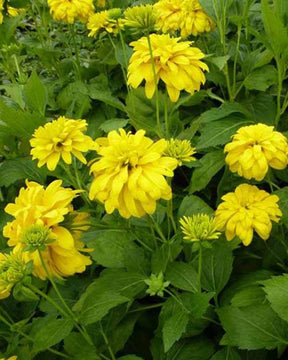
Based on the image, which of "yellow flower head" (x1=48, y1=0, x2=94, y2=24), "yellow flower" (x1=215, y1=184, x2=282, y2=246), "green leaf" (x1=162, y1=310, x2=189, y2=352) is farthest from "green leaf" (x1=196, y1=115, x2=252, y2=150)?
"yellow flower head" (x1=48, y1=0, x2=94, y2=24)

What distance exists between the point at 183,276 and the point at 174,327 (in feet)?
0.42

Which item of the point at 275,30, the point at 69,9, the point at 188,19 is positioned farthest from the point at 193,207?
the point at 69,9

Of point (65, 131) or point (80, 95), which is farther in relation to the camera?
point (80, 95)

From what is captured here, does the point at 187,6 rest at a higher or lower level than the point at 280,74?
higher

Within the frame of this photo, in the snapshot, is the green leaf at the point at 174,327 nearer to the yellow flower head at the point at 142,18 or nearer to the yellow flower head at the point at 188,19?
the yellow flower head at the point at 142,18

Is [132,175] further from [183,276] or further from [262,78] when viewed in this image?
[262,78]

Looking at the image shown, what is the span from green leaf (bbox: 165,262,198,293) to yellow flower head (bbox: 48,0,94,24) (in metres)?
1.18

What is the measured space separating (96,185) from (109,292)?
242 millimetres

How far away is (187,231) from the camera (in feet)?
2.90

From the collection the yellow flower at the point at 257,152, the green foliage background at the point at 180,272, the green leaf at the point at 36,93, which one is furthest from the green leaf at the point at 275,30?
the green leaf at the point at 36,93

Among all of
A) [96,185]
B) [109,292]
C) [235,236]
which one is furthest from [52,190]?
[235,236]

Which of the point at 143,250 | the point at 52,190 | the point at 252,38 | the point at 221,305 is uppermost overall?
the point at 52,190

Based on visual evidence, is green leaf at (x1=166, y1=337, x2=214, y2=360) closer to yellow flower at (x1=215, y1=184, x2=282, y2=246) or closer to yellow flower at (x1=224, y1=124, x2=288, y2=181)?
yellow flower at (x1=215, y1=184, x2=282, y2=246)

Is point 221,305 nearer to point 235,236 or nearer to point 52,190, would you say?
point 235,236
